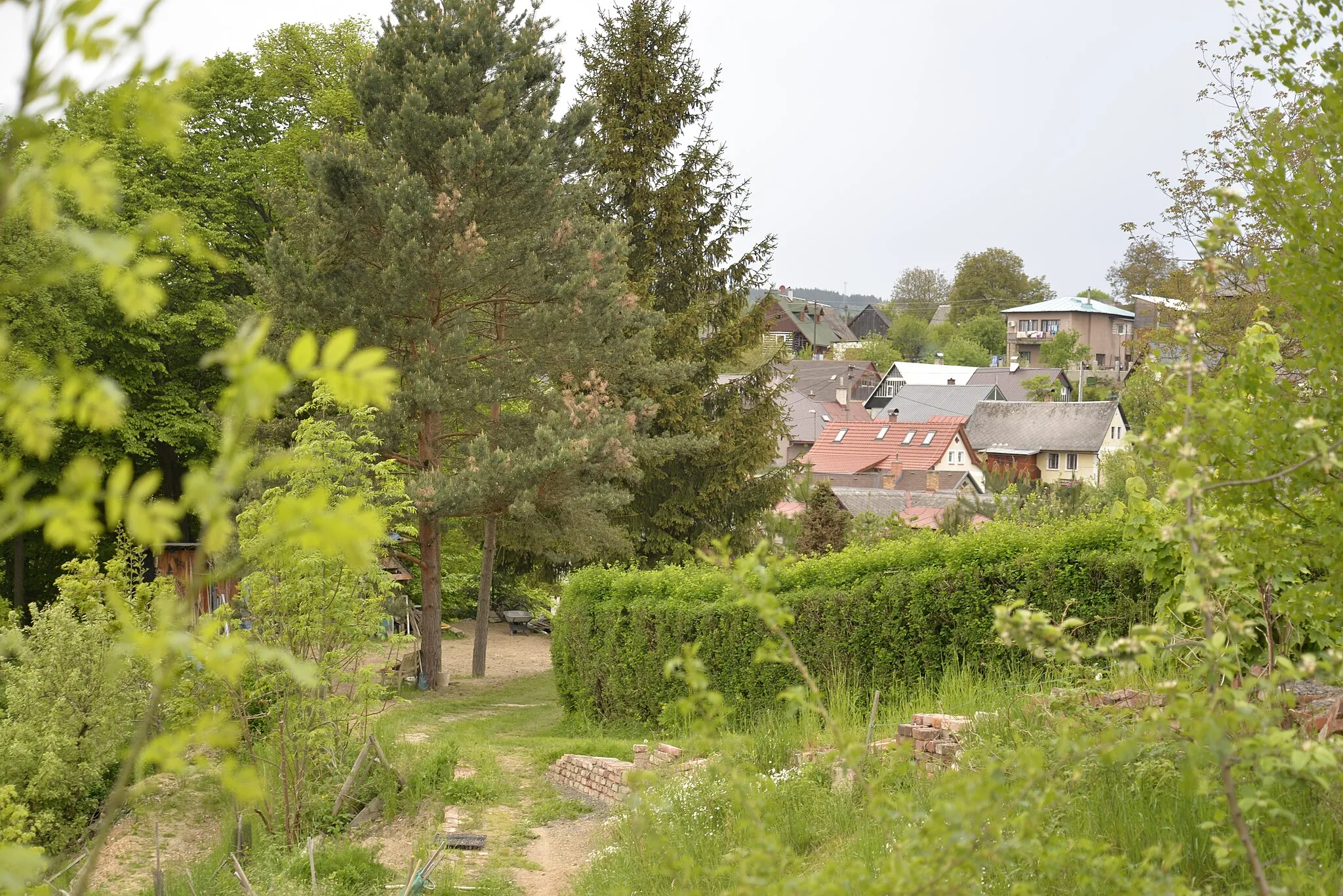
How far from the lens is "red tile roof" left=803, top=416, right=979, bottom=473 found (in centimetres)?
4684

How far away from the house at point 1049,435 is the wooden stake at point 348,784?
41674mm

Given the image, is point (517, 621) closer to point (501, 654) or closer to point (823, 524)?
point (501, 654)

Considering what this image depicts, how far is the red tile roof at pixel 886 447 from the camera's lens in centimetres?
4684

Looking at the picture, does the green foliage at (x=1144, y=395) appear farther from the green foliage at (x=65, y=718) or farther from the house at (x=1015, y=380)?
the green foliage at (x=65, y=718)

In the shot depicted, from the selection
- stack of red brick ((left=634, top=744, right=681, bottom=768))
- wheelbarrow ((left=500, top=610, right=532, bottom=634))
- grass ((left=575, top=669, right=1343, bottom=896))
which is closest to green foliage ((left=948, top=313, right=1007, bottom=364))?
wheelbarrow ((left=500, top=610, right=532, bottom=634))

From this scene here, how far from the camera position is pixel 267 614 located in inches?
396

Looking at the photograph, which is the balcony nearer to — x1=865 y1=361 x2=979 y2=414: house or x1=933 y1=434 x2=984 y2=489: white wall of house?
x1=865 y1=361 x2=979 y2=414: house

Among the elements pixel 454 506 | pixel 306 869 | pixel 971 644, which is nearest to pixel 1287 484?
pixel 971 644

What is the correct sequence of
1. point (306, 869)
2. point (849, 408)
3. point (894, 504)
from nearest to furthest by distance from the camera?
point (306, 869) < point (894, 504) < point (849, 408)

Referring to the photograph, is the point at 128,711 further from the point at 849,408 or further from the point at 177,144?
the point at 849,408

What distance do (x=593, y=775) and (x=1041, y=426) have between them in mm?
44450

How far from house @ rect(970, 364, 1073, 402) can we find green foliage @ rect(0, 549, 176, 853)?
53.8 meters

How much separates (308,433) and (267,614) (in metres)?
1.73

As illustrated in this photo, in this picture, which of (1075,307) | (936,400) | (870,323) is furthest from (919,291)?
(936,400)
